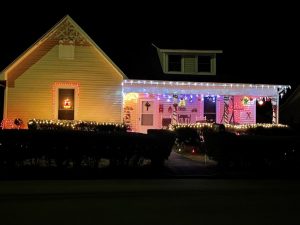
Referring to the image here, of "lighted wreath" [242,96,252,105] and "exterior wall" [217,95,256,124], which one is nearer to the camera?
"lighted wreath" [242,96,252,105]

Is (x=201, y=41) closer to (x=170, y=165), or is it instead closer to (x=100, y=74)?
(x=100, y=74)

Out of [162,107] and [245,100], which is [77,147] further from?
[245,100]

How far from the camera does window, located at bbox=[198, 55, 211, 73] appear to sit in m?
28.2

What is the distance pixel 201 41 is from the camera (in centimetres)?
2945

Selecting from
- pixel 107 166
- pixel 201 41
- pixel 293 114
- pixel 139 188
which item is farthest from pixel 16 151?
pixel 293 114

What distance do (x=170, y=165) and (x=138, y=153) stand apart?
190 centimetres

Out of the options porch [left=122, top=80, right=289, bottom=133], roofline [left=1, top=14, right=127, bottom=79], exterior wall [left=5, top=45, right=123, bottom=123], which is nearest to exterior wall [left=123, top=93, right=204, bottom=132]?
porch [left=122, top=80, right=289, bottom=133]

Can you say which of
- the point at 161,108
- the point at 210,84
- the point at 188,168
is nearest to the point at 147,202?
the point at 188,168

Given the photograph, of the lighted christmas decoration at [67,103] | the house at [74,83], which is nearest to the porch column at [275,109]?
the house at [74,83]

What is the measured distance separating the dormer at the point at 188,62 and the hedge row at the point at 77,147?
1159cm

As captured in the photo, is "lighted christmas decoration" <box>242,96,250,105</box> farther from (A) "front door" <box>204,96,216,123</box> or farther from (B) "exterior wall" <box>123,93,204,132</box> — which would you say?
(B) "exterior wall" <box>123,93,204,132</box>

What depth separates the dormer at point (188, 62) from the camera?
27.8 metres

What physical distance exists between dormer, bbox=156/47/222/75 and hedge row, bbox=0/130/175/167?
1159 centimetres

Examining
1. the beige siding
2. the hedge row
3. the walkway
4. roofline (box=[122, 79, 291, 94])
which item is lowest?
the walkway
